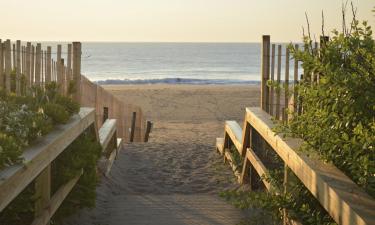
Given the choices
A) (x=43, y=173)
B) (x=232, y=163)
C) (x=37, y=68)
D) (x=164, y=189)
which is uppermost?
(x=37, y=68)

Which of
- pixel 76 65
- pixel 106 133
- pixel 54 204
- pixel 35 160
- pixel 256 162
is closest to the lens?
pixel 35 160

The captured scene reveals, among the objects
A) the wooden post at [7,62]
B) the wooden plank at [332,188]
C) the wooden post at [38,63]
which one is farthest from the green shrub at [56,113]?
the wooden plank at [332,188]

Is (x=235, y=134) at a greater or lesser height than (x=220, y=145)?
greater

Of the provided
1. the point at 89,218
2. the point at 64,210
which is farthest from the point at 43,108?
the point at 89,218

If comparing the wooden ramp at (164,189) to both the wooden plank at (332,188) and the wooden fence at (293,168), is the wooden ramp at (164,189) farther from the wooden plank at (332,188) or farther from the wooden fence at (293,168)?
the wooden plank at (332,188)

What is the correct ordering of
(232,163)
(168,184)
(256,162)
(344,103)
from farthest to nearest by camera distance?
(232,163) < (168,184) < (256,162) < (344,103)

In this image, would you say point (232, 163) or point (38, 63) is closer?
point (38, 63)

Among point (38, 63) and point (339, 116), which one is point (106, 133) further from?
point (339, 116)

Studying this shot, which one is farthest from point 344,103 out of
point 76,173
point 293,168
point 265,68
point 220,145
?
point 220,145

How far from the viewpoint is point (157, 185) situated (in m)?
7.45

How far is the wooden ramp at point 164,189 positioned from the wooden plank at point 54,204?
689 millimetres

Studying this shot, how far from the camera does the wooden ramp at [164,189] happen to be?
18.4ft

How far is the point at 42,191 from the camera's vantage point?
157 inches

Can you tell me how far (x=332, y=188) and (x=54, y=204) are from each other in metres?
2.09
